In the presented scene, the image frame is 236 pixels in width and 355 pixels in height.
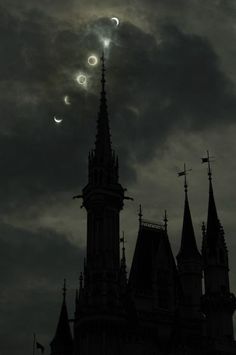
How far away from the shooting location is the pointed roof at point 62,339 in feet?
273

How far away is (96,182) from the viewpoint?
81688 millimetres

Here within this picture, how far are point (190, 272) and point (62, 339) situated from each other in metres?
15.0

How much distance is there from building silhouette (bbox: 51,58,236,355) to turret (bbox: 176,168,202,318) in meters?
0.10

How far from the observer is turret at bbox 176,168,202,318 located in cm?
8206

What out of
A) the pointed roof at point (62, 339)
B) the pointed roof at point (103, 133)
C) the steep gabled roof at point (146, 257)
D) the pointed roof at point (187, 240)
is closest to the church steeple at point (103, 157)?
the pointed roof at point (103, 133)

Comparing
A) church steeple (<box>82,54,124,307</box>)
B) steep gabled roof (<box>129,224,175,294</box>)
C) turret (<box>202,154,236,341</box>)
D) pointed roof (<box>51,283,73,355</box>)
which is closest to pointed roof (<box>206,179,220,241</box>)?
turret (<box>202,154,236,341</box>)

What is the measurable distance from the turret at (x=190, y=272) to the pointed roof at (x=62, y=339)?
1254 cm

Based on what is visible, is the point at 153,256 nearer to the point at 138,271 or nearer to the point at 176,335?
the point at 138,271

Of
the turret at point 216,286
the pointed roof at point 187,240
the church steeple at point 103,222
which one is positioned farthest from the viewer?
the pointed roof at point 187,240

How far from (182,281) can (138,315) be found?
28.9 ft

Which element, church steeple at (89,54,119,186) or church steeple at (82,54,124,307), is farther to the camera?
church steeple at (89,54,119,186)

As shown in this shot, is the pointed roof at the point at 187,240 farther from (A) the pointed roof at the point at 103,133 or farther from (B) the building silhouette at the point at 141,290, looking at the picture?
(A) the pointed roof at the point at 103,133

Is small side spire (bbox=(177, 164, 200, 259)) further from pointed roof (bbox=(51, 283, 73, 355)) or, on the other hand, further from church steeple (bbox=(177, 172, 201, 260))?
pointed roof (bbox=(51, 283, 73, 355))

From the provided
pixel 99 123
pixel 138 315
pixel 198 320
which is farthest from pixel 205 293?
pixel 99 123
